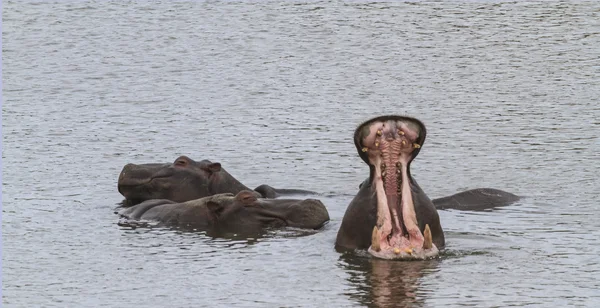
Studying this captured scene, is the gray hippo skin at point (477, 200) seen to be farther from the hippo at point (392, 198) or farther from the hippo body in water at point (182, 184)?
the hippo at point (392, 198)

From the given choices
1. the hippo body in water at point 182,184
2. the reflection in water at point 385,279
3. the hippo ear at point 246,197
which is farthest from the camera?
the hippo body in water at point 182,184

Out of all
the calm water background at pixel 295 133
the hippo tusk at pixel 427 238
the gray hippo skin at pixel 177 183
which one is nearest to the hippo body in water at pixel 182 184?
the gray hippo skin at pixel 177 183

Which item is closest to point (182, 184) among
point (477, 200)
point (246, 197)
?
point (246, 197)

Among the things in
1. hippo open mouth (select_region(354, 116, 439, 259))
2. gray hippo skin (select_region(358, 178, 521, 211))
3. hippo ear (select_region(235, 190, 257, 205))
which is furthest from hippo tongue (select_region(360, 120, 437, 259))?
gray hippo skin (select_region(358, 178, 521, 211))

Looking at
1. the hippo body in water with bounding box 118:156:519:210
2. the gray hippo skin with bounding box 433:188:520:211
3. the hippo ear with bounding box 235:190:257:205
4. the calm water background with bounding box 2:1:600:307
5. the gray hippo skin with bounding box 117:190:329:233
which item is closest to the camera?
the calm water background with bounding box 2:1:600:307

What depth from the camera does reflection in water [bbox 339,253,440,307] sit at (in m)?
8.49

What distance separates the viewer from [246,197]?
11.1 metres

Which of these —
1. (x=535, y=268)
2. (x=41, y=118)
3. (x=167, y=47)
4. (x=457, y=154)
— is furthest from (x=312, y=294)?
(x=167, y=47)

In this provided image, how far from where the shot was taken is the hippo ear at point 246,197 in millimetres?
11117

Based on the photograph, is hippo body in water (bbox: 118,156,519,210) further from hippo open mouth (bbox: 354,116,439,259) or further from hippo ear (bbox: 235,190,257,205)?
hippo open mouth (bbox: 354,116,439,259)

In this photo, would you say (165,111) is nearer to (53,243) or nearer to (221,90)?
(221,90)

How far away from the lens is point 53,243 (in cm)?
1058

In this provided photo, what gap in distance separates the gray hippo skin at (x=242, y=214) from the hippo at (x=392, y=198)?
128cm

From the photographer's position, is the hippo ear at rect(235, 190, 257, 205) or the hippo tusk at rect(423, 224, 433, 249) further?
the hippo ear at rect(235, 190, 257, 205)
